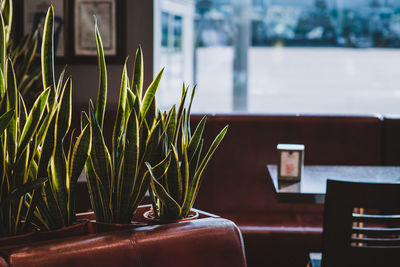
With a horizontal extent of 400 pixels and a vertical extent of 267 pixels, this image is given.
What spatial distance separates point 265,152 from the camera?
11.8 feet

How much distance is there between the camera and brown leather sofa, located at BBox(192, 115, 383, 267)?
3.56 m

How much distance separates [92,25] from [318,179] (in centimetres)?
206

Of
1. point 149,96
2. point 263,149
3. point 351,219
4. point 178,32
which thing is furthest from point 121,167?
point 178,32

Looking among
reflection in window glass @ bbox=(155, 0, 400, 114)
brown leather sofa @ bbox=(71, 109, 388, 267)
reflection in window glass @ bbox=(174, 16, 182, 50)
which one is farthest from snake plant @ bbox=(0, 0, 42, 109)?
reflection in window glass @ bbox=(155, 0, 400, 114)

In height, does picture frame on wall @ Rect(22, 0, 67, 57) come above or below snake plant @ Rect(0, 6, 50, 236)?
above

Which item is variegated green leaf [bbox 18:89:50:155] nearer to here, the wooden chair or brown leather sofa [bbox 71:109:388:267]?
the wooden chair

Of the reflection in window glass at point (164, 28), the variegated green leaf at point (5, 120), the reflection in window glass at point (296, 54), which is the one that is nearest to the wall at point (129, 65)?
the reflection in window glass at point (164, 28)

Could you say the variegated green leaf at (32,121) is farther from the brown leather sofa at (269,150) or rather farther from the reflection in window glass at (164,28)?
the reflection in window glass at (164,28)

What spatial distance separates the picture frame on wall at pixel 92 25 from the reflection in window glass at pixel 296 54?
0.98 m

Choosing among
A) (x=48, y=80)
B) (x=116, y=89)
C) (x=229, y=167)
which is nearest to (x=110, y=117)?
(x=116, y=89)

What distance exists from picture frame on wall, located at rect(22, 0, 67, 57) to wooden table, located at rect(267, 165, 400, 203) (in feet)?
6.01

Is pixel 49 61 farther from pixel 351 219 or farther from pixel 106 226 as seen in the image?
pixel 351 219

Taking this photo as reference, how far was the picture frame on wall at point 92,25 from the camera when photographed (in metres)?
3.82

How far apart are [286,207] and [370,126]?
0.77m
